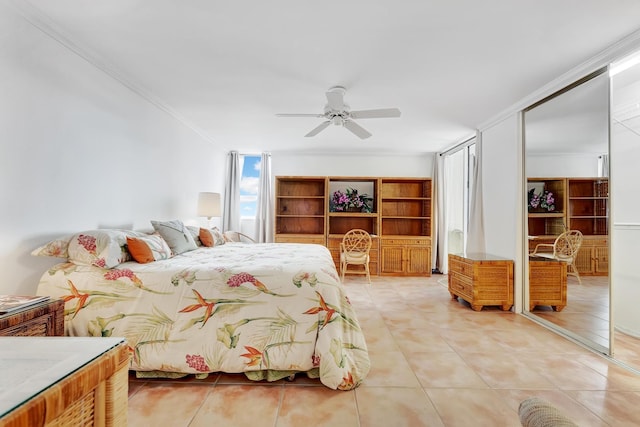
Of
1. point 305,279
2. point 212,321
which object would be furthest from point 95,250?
point 305,279

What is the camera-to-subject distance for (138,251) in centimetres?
236

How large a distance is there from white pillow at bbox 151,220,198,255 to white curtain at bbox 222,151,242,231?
2689 millimetres

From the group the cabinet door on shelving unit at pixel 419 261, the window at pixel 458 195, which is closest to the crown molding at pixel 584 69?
the window at pixel 458 195

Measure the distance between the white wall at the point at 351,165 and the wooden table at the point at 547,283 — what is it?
3213 mm

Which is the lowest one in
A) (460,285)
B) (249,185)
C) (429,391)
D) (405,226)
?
(429,391)

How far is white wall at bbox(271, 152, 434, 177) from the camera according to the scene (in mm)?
6293

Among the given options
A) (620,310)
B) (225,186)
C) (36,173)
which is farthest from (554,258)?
(225,186)

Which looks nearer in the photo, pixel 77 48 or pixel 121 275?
pixel 121 275

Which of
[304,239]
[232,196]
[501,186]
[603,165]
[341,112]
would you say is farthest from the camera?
[232,196]

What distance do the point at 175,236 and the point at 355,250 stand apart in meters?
3.30

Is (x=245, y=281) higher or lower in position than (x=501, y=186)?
lower

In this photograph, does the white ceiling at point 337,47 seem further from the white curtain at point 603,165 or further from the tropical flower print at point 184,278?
the tropical flower print at point 184,278

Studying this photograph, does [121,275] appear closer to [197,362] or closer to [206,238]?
[197,362]

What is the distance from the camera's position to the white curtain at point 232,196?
6.00 metres
